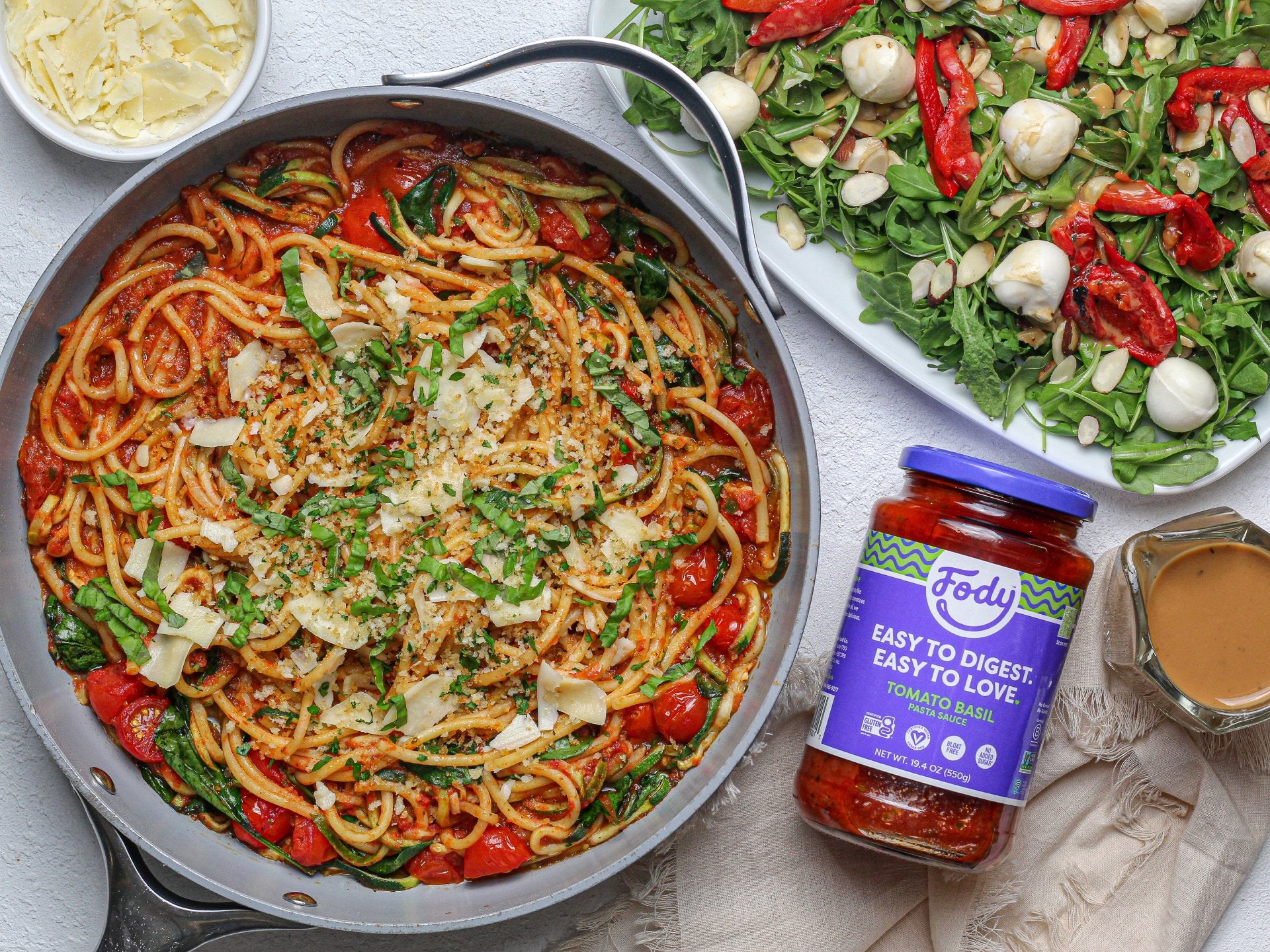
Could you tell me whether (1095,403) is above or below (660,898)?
above

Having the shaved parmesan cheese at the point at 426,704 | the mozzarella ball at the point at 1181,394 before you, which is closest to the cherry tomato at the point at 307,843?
the shaved parmesan cheese at the point at 426,704

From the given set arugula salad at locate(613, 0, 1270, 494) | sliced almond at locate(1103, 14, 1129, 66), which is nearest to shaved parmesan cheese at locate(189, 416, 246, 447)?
arugula salad at locate(613, 0, 1270, 494)

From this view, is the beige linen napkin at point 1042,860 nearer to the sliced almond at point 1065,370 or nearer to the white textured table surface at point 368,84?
the white textured table surface at point 368,84

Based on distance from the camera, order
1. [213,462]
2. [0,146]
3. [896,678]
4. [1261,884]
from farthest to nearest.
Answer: [1261,884]
[0,146]
[213,462]
[896,678]

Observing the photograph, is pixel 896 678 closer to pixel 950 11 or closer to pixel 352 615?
pixel 352 615

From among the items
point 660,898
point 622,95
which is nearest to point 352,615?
point 660,898

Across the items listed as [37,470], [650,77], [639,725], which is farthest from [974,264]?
[37,470]

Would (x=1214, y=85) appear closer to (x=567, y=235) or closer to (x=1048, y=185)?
(x=1048, y=185)
